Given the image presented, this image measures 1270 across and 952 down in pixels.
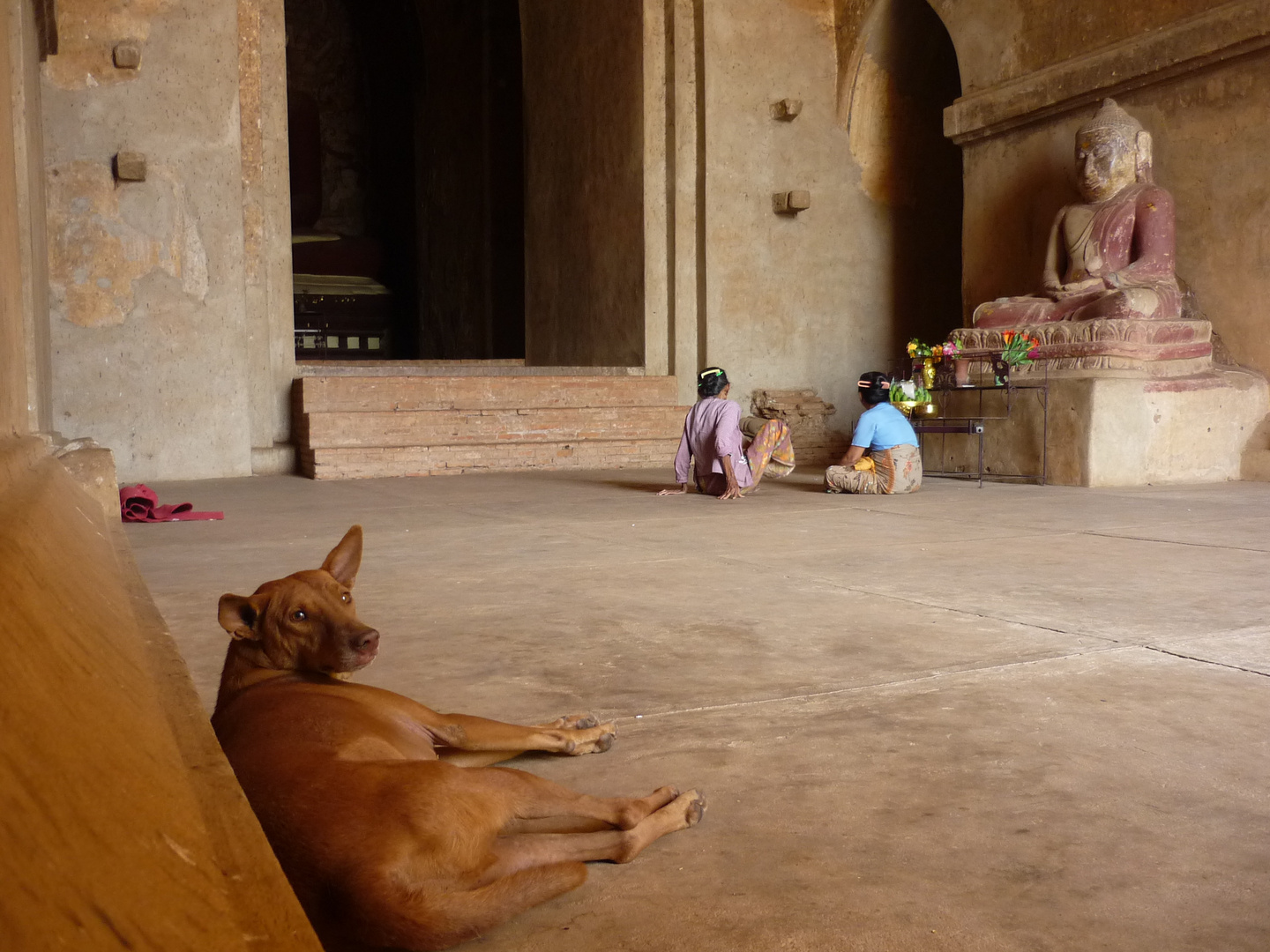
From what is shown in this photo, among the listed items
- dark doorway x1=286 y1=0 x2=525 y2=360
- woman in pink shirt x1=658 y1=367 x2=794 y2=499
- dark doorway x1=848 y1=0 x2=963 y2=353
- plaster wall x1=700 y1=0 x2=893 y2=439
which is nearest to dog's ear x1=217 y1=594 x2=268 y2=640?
woman in pink shirt x1=658 y1=367 x2=794 y2=499

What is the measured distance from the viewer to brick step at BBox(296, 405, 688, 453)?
1010cm

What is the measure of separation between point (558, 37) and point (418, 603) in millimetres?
11628

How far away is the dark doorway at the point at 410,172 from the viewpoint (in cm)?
1825

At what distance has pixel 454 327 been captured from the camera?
19.4 m

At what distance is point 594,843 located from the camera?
1.80 metres

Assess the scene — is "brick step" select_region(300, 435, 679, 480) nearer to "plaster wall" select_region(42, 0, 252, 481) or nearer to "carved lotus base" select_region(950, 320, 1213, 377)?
"plaster wall" select_region(42, 0, 252, 481)

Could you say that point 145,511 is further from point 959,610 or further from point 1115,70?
point 1115,70

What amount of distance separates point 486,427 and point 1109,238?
5628mm

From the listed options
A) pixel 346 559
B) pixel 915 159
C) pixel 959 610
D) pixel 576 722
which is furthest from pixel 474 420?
pixel 346 559

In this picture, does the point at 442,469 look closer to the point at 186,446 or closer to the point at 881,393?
the point at 186,446

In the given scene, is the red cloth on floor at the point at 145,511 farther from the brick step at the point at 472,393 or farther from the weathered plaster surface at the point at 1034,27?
the weathered plaster surface at the point at 1034,27

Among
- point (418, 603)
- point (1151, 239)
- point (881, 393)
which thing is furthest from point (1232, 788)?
point (1151, 239)

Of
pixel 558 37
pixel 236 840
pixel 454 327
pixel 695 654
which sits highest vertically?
pixel 558 37

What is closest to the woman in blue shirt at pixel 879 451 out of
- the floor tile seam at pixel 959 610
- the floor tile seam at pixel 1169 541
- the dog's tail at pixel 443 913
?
the floor tile seam at pixel 1169 541
